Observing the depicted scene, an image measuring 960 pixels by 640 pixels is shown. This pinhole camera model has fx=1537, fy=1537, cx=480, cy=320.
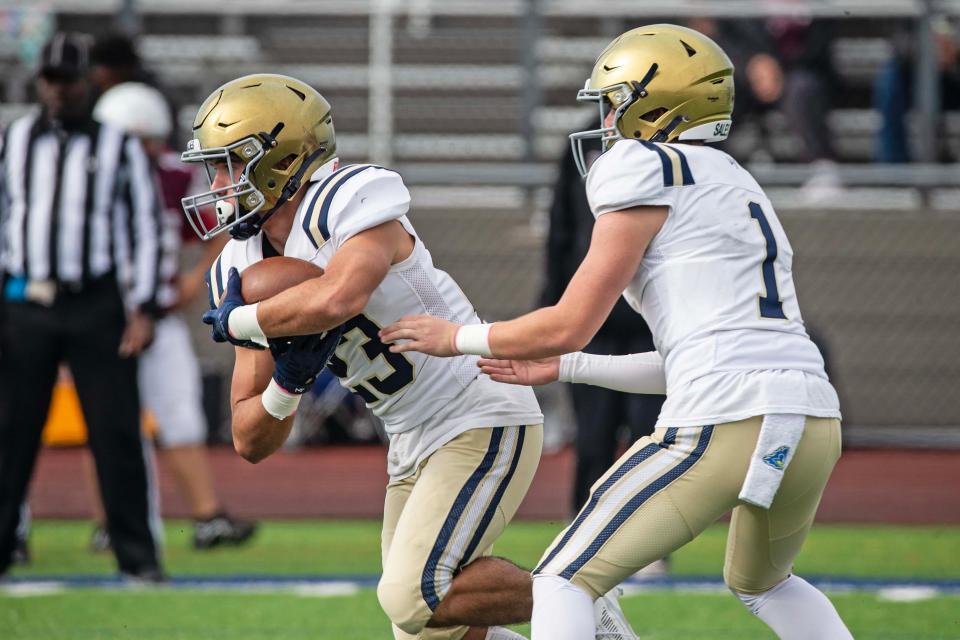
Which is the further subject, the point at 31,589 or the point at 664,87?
the point at 31,589

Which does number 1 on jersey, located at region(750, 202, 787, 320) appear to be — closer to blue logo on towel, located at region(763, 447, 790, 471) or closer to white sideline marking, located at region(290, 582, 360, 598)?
blue logo on towel, located at region(763, 447, 790, 471)

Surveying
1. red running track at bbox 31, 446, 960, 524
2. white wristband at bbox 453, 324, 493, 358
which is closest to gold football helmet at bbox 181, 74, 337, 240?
white wristband at bbox 453, 324, 493, 358

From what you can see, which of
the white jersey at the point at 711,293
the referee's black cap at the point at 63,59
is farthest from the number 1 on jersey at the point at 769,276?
the referee's black cap at the point at 63,59

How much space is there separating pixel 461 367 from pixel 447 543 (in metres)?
0.44

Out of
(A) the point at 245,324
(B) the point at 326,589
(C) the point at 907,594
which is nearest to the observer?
(A) the point at 245,324

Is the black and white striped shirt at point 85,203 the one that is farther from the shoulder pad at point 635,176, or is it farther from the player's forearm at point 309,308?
the shoulder pad at point 635,176

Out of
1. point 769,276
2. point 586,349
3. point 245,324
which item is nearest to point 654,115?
point 769,276

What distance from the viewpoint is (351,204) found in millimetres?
3412

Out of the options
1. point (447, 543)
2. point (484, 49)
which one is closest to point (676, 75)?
point (447, 543)

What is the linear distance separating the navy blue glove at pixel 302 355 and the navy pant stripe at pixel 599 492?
682 mm

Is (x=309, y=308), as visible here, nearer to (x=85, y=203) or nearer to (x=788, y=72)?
(x=85, y=203)

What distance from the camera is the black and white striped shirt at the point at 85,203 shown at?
599 cm

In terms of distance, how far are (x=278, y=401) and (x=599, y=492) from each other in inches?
32.5

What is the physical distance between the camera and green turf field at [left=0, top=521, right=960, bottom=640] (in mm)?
4977
